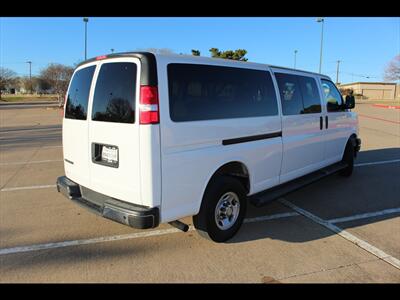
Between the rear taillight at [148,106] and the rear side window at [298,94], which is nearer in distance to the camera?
the rear taillight at [148,106]

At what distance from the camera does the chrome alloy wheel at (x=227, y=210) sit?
398cm

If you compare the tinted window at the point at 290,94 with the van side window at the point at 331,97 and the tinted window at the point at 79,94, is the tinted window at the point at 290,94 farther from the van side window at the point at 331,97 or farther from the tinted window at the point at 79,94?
the tinted window at the point at 79,94

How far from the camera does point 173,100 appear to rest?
130 inches

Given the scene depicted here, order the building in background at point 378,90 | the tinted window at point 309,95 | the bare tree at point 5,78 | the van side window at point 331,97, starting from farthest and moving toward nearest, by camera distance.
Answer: the building in background at point 378,90 < the bare tree at point 5,78 < the van side window at point 331,97 < the tinted window at point 309,95

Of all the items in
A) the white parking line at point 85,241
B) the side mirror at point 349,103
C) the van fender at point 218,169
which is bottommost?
the white parking line at point 85,241

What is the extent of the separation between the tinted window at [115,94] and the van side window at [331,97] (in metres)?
4.04

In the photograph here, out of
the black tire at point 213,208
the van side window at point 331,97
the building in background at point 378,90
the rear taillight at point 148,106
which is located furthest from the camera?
the building in background at point 378,90

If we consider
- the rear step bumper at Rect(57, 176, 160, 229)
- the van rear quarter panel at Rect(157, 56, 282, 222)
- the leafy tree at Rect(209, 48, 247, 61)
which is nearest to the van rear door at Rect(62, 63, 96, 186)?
the rear step bumper at Rect(57, 176, 160, 229)

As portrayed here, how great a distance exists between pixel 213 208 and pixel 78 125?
6.09 ft

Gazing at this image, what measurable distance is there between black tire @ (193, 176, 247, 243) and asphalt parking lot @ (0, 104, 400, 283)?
5.2 inches

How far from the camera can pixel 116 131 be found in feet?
11.0

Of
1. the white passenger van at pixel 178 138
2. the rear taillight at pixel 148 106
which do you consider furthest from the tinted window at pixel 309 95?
the rear taillight at pixel 148 106
